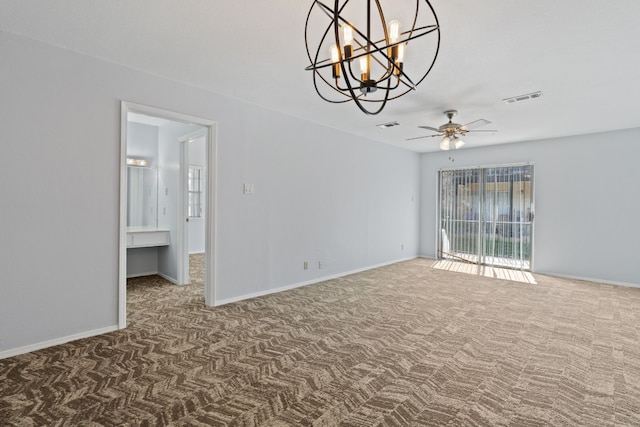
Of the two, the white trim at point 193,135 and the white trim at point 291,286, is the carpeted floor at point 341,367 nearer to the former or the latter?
the white trim at point 291,286

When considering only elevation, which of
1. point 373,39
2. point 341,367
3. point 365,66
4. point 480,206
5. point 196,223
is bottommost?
point 341,367

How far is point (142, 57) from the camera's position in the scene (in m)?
3.13

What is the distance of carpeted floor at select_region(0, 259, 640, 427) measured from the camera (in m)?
2.04

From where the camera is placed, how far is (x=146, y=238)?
522cm

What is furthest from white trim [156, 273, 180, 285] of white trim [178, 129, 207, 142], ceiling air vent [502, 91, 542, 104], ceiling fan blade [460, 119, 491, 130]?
ceiling air vent [502, 91, 542, 104]

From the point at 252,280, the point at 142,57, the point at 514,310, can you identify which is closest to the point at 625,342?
the point at 514,310

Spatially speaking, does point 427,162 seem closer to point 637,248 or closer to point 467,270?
point 467,270

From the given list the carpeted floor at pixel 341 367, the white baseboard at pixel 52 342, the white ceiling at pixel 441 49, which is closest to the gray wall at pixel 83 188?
the white baseboard at pixel 52 342

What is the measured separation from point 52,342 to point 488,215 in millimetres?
7452

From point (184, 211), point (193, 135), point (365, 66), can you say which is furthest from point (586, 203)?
point (184, 211)

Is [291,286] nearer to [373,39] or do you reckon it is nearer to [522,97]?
[373,39]

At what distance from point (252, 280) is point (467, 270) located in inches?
176

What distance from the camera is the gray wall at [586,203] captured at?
17.9 feet

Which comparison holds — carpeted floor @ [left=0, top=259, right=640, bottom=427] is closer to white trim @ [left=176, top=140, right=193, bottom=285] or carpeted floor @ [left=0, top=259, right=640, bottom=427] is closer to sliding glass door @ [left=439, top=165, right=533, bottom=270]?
white trim @ [left=176, top=140, right=193, bottom=285]
